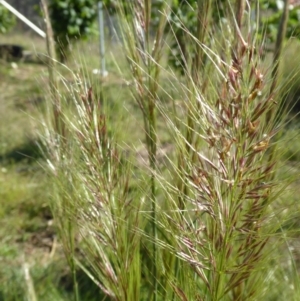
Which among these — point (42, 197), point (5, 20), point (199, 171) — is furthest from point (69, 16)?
point (199, 171)

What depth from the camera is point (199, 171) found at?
2.31 ft

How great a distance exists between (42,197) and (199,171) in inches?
91.3

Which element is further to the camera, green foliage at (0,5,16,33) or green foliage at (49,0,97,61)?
green foliage at (0,5,16,33)

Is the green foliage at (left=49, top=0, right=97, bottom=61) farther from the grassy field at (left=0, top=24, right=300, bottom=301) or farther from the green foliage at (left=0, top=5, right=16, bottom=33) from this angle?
the green foliage at (left=0, top=5, right=16, bottom=33)

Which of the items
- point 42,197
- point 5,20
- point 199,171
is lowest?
point 5,20

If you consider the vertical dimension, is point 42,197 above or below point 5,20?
above

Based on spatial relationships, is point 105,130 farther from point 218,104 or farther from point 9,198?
point 9,198

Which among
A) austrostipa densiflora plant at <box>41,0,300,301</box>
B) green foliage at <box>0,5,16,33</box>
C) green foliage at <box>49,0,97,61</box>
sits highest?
austrostipa densiflora plant at <box>41,0,300,301</box>

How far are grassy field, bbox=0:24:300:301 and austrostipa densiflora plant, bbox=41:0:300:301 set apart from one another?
38mm

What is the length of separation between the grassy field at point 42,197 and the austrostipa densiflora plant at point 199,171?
38mm

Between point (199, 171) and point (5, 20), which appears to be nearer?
point (199, 171)

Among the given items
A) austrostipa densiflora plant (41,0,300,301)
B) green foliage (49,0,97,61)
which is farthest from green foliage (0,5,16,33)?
austrostipa densiflora plant (41,0,300,301)

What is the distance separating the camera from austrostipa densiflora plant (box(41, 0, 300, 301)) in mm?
658

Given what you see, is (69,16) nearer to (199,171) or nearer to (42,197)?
(42,197)
